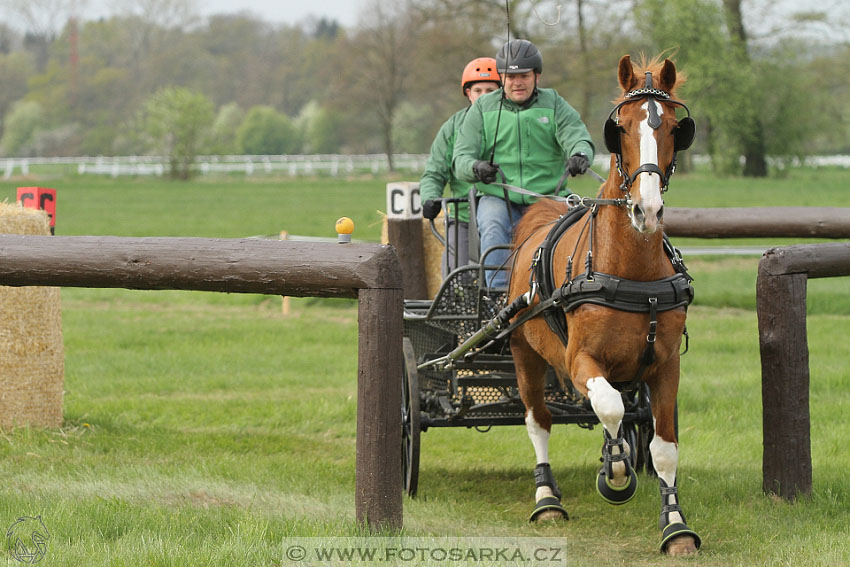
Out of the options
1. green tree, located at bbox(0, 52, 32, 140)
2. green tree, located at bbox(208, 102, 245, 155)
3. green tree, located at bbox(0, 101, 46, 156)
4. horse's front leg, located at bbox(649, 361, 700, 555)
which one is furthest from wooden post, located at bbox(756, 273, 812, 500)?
green tree, located at bbox(0, 52, 32, 140)

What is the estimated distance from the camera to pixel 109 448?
291 inches

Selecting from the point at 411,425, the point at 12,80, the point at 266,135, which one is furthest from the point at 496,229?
the point at 12,80

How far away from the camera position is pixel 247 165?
5272cm

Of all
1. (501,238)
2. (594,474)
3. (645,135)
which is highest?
(645,135)

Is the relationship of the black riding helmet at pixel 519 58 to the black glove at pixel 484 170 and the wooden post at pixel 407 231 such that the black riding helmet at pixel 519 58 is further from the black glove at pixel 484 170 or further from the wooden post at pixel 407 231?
the wooden post at pixel 407 231

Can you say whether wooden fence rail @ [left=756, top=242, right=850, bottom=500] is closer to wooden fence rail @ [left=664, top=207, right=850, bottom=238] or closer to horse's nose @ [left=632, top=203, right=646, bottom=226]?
horse's nose @ [left=632, top=203, right=646, bottom=226]

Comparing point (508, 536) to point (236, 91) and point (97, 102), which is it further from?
point (236, 91)

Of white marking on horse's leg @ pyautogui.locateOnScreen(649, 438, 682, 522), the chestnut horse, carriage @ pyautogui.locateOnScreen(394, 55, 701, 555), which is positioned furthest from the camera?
white marking on horse's leg @ pyautogui.locateOnScreen(649, 438, 682, 522)

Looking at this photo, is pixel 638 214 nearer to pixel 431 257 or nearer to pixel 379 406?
pixel 379 406

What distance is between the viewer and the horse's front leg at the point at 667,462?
196 inches

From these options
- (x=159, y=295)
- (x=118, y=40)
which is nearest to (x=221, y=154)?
(x=118, y=40)

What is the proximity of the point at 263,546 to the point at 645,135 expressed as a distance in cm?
240

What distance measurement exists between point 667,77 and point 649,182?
643 mm

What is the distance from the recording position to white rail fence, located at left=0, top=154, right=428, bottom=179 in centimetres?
5147
